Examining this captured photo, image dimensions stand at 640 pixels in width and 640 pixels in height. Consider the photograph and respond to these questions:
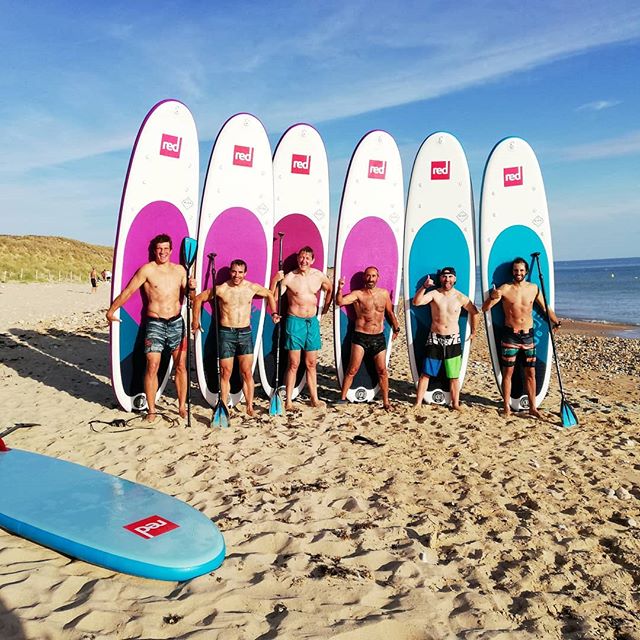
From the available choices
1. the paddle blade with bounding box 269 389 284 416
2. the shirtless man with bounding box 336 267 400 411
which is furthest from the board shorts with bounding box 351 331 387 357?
the paddle blade with bounding box 269 389 284 416

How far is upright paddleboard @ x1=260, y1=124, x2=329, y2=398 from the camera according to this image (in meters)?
6.46

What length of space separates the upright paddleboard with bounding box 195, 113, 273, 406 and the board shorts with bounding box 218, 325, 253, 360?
0.53 m

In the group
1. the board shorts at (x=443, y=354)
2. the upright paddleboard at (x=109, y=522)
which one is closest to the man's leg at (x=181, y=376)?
the upright paddleboard at (x=109, y=522)

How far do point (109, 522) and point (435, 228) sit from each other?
482 centimetres

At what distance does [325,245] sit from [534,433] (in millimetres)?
3038

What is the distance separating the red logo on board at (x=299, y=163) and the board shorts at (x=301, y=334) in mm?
1850

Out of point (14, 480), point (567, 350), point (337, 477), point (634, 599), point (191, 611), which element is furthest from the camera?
point (567, 350)

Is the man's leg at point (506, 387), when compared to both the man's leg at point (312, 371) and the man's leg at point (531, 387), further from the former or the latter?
the man's leg at point (312, 371)

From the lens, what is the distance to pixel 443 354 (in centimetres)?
596

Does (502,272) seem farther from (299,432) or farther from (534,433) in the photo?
(299,432)

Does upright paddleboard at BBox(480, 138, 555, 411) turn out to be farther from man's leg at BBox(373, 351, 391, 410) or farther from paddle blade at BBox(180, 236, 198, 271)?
paddle blade at BBox(180, 236, 198, 271)

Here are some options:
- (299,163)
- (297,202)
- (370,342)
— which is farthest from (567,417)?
(299,163)

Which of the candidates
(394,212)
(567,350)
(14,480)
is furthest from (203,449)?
(567,350)

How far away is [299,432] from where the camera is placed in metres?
5.11
